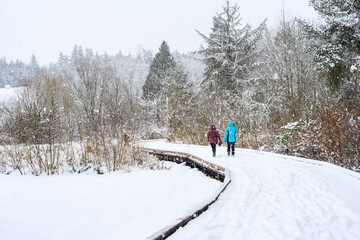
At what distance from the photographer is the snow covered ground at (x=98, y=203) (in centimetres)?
457

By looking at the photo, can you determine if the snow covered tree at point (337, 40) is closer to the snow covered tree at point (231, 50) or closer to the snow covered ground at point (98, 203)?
the snow covered ground at point (98, 203)

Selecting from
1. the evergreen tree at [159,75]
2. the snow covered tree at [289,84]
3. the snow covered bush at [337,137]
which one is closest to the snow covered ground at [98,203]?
the snow covered bush at [337,137]

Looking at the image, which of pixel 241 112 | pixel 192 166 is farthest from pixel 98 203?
pixel 241 112

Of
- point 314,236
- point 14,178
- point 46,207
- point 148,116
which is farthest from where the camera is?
point 148,116

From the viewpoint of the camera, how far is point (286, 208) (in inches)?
162

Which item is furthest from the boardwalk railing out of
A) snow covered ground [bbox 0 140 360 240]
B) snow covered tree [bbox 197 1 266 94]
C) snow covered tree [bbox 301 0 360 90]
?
snow covered tree [bbox 197 1 266 94]

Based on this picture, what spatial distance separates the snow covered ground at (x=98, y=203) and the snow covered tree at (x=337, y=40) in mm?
7410

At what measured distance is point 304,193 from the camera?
480 cm

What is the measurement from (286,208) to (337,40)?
358 inches

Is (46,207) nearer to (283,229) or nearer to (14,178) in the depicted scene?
(14,178)

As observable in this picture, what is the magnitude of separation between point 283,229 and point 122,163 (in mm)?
8095

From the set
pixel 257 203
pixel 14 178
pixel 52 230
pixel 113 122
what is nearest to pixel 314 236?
pixel 257 203

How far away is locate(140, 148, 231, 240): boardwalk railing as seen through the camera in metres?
3.40

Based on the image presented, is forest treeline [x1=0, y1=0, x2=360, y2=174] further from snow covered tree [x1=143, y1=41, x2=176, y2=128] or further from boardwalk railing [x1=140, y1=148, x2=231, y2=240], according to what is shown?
snow covered tree [x1=143, y1=41, x2=176, y2=128]
